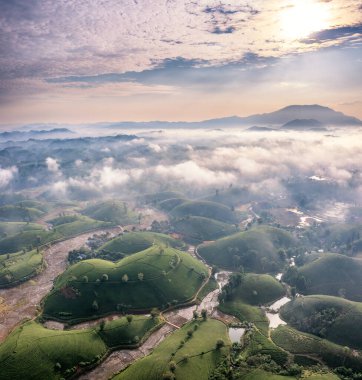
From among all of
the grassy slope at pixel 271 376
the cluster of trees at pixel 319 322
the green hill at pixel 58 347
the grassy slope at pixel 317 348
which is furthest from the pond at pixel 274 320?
the green hill at pixel 58 347

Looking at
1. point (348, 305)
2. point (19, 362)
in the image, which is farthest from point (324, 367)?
point (19, 362)

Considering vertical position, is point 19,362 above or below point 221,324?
above

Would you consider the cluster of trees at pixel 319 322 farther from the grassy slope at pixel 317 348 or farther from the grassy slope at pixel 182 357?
the grassy slope at pixel 182 357

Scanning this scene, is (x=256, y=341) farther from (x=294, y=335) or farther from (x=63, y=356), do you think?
(x=63, y=356)

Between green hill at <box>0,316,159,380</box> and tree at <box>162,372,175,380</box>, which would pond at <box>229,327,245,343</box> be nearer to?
green hill at <box>0,316,159,380</box>

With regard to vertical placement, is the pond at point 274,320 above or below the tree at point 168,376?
below

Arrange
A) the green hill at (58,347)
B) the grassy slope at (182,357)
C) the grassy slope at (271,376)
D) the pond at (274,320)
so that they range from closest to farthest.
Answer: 1. the grassy slope at (271,376)
2. the grassy slope at (182,357)
3. the green hill at (58,347)
4. the pond at (274,320)

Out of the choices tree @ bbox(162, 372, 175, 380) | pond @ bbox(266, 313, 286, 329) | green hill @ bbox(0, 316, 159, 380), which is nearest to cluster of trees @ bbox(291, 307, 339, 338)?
pond @ bbox(266, 313, 286, 329)
